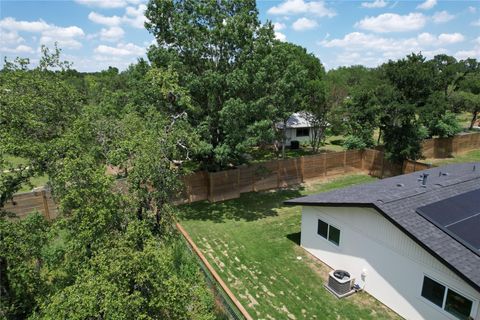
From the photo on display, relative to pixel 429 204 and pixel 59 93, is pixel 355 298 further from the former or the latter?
pixel 59 93

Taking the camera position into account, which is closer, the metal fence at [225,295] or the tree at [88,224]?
the tree at [88,224]

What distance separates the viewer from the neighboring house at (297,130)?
3378 cm

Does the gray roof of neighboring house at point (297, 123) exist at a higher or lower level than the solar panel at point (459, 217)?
higher

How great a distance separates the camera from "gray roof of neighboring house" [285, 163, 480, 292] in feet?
28.2

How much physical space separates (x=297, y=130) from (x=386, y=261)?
2492 centimetres

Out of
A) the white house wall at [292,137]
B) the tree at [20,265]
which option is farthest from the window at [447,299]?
the white house wall at [292,137]

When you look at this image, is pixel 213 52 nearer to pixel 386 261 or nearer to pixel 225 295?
pixel 225 295

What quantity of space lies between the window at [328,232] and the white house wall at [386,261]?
0.55 ft

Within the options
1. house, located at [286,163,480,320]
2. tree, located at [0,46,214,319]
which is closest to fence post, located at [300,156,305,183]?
house, located at [286,163,480,320]

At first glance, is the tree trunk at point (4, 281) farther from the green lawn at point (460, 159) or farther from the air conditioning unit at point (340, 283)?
the green lawn at point (460, 159)

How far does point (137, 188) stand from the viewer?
8977 millimetres

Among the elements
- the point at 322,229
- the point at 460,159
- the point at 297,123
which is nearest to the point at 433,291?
the point at 322,229

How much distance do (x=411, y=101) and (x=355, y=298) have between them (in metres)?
16.0

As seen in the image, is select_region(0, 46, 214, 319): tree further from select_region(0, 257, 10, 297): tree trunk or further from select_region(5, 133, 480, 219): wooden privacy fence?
select_region(5, 133, 480, 219): wooden privacy fence
